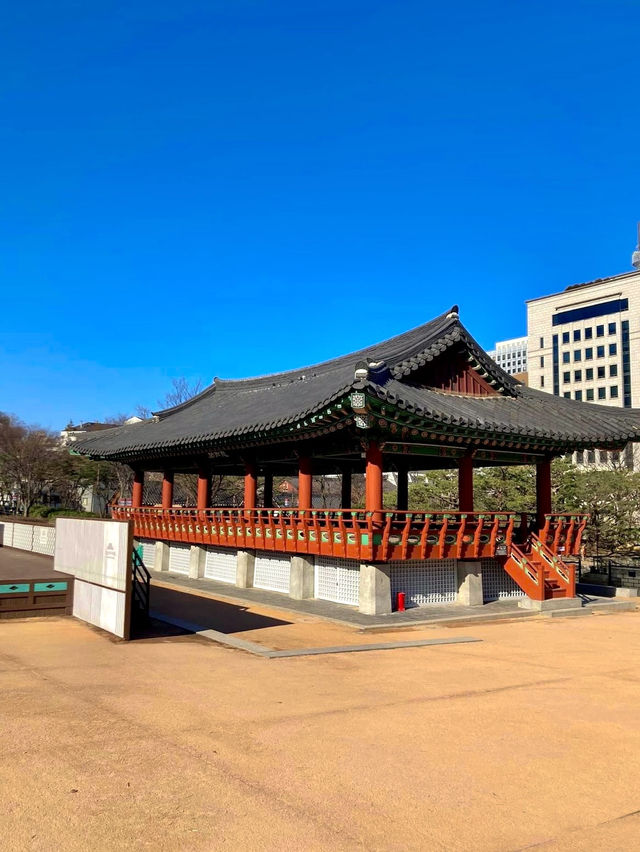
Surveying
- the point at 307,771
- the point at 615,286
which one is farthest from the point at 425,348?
the point at 615,286

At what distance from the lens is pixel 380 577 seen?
56.2ft

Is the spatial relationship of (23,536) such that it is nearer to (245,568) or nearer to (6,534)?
(6,534)

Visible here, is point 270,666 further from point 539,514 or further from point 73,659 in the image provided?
point 539,514

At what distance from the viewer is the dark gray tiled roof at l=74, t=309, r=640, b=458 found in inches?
718

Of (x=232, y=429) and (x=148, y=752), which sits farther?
(x=232, y=429)

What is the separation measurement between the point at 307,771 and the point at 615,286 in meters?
90.6

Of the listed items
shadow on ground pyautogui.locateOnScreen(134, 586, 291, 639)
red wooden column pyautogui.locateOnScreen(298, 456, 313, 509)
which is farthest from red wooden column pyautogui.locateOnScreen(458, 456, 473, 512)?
shadow on ground pyautogui.locateOnScreen(134, 586, 291, 639)

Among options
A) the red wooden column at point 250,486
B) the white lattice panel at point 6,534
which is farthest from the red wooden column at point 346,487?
the white lattice panel at point 6,534

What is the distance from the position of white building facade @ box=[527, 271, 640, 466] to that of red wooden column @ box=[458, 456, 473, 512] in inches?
2461

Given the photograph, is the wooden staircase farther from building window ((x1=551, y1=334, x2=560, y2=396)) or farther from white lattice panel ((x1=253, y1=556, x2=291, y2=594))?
building window ((x1=551, y1=334, x2=560, y2=396))

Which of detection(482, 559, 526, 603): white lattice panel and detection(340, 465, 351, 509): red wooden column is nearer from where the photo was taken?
detection(482, 559, 526, 603): white lattice panel

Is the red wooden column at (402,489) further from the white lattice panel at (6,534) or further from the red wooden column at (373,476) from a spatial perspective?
the white lattice panel at (6,534)

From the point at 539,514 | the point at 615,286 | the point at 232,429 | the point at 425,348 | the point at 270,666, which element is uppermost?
the point at 615,286

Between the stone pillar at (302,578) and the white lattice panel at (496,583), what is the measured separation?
529 centimetres
